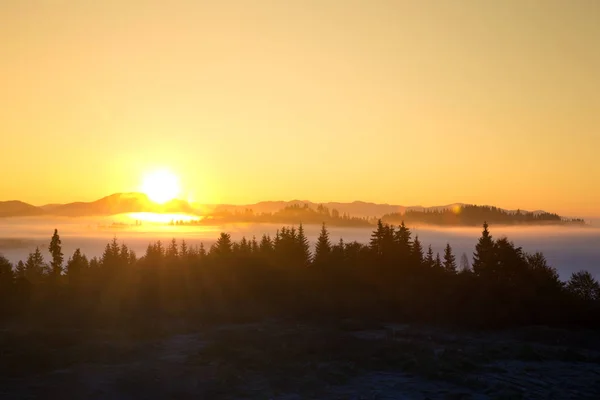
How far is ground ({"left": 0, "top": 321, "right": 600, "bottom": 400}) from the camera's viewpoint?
41.5 meters

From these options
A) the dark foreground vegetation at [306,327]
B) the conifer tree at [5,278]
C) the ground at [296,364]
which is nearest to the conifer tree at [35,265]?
the dark foreground vegetation at [306,327]

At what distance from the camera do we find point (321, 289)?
105812 mm

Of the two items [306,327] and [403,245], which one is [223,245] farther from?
[306,327]

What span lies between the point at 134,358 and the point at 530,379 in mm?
38070

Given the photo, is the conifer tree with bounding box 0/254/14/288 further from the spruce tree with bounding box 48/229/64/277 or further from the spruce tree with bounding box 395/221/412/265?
the spruce tree with bounding box 395/221/412/265

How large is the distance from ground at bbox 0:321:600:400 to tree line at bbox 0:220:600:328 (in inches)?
558

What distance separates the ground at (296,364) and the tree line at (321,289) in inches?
558

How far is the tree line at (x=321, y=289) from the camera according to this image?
86.4m

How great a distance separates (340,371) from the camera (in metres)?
48.5

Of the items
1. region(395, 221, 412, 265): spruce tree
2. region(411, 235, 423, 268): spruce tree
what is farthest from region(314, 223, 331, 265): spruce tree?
region(411, 235, 423, 268): spruce tree

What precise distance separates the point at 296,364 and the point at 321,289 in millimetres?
54617

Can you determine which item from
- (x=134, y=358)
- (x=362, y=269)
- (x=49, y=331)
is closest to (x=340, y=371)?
(x=134, y=358)

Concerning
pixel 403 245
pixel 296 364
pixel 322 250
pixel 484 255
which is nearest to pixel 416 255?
pixel 403 245

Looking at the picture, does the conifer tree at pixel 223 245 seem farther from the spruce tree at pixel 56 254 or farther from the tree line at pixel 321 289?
the spruce tree at pixel 56 254
